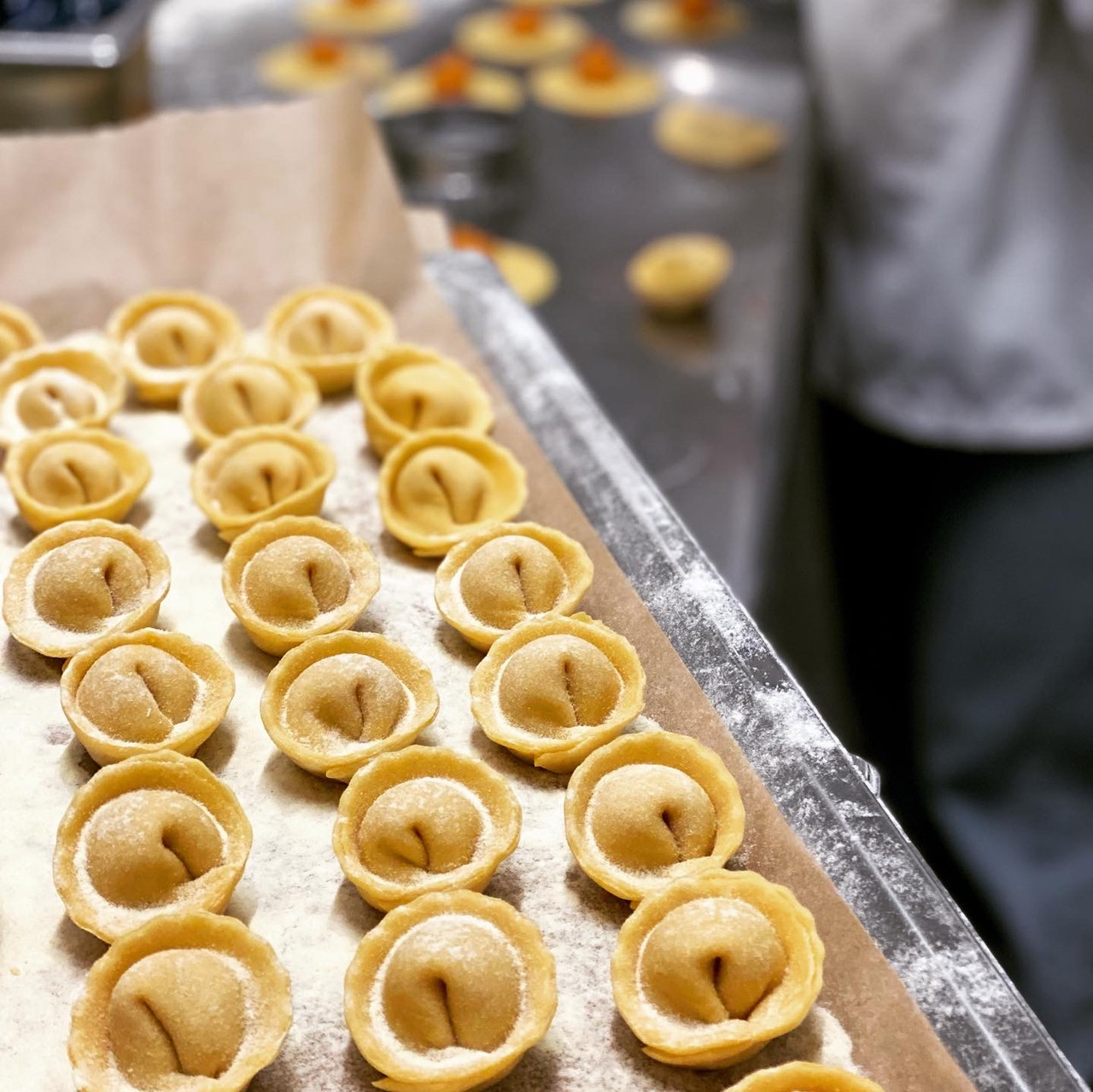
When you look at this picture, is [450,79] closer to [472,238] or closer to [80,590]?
[472,238]

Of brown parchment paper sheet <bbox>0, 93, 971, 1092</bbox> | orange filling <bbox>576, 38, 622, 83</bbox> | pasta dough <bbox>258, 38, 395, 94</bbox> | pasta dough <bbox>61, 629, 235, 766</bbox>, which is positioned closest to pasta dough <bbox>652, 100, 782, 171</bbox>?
orange filling <bbox>576, 38, 622, 83</bbox>

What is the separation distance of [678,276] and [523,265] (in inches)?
19.4

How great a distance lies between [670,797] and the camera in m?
1.60

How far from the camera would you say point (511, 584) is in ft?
6.31

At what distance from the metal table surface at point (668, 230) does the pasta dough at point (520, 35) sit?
0.10 meters

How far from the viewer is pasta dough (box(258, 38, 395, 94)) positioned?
470cm

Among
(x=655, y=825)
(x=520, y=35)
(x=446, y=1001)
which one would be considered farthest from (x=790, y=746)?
(x=520, y=35)

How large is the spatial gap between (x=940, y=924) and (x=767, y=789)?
0.91ft

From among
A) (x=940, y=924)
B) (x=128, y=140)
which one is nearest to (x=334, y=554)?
(x=940, y=924)

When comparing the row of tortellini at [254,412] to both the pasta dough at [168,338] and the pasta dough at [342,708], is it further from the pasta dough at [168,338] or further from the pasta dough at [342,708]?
the pasta dough at [342,708]

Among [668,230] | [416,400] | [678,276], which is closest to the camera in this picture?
[416,400]

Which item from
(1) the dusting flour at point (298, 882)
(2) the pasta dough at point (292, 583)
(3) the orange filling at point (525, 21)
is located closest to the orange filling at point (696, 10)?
(3) the orange filling at point (525, 21)

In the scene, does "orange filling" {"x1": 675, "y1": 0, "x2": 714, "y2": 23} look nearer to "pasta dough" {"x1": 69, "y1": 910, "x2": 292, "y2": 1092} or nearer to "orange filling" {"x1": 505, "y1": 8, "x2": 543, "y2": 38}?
"orange filling" {"x1": 505, "y1": 8, "x2": 543, "y2": 38}

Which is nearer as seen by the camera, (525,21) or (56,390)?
(56,390)
